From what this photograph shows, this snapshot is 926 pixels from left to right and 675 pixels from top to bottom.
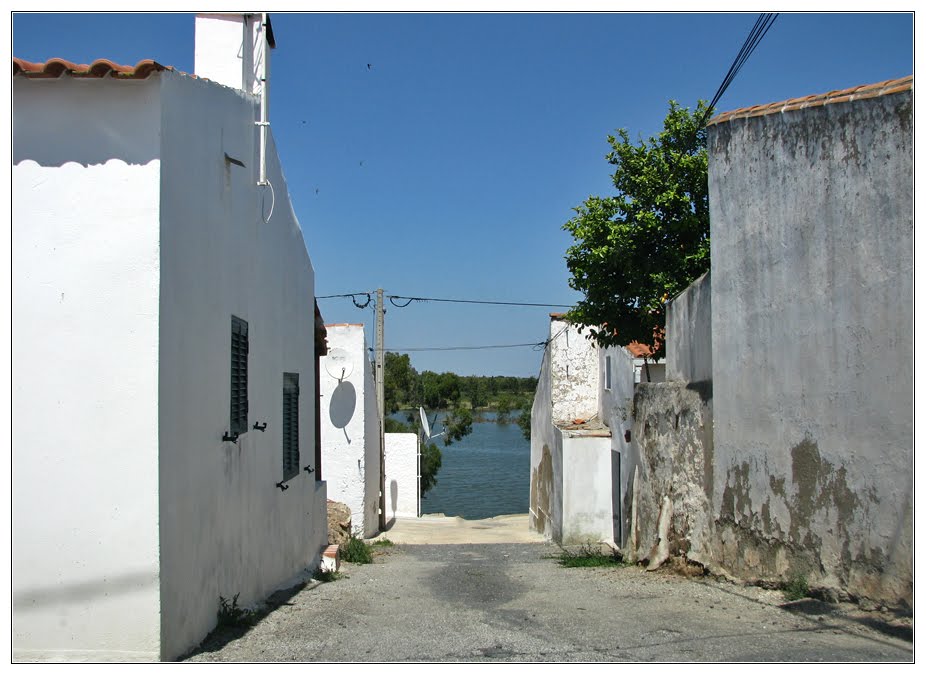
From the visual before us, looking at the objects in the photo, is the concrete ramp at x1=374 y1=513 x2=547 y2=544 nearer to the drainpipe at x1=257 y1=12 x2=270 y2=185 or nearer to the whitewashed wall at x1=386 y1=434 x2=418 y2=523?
the whitewashed wall at x1=386 y1=434 x2=418 y2=523

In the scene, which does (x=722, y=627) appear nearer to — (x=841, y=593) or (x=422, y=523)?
(x=841, y=593)

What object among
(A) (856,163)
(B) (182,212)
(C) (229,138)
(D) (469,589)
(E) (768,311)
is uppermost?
(C) (229,138)

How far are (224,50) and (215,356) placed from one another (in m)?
3.43

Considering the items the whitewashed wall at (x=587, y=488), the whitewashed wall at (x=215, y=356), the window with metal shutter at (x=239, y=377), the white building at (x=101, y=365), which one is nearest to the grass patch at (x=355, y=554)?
the whitewashed wall at (x=215, y=356)

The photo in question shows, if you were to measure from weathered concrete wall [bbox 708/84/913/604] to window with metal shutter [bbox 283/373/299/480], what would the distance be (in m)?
5.15

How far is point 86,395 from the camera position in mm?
5176

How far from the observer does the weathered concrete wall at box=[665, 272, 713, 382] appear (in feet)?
30.3

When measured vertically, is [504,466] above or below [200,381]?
below

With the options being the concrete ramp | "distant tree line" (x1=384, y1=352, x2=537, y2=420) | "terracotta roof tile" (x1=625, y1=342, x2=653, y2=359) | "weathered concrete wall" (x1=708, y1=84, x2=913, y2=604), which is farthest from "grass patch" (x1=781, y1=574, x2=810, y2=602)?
"distant tree line" (x1=384, y1=352, x2=537, y2=420)

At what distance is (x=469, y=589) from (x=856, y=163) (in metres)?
6.03

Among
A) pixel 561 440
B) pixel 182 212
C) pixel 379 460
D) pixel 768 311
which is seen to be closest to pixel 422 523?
pixel 379 460

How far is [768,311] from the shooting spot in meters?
7.55

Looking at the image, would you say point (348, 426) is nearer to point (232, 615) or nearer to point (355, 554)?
point (355, 554)

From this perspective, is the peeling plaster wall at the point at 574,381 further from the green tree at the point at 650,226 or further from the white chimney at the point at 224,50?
the white chimney at the point at 224,50
